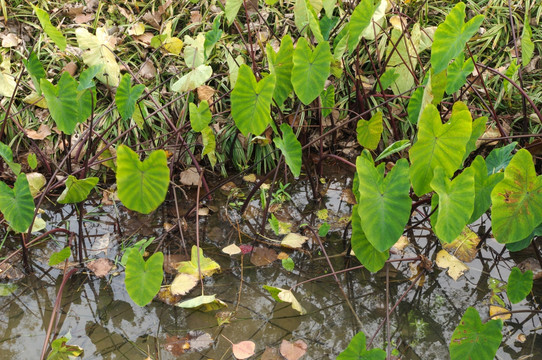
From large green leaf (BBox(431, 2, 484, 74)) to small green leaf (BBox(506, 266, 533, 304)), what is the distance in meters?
0.63

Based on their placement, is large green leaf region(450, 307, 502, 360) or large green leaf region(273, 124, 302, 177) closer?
large green leaf region(450, 307, 502, 360)

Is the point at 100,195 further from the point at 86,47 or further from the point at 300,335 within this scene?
the point at 300,335

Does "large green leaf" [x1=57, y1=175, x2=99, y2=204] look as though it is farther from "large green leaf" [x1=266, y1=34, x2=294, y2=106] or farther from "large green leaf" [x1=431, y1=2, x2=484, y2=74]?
"large green leaf" [x1=431, y1=2, x2=484, y2=74]

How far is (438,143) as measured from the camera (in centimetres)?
134

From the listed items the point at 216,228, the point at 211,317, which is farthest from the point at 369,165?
the point at 216,228

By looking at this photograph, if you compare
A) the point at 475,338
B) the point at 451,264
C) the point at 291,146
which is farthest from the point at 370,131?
the point at 475,338

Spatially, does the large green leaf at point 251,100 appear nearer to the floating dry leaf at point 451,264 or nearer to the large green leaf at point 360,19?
the large green leaf at point 360,19

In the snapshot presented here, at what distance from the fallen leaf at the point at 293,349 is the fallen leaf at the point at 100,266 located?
2.24ft

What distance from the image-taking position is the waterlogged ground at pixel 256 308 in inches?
62.7

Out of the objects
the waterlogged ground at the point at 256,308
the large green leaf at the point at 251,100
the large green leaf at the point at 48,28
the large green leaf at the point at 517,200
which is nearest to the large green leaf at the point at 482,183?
the large green leaf at the point at 517,200

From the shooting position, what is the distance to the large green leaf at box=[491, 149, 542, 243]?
4.17 feet

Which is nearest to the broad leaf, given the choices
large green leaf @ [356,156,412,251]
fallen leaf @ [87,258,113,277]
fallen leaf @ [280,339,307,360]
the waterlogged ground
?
the waterlogged ground

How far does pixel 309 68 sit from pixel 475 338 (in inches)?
35.4

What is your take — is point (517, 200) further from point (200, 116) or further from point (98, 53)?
point (98, 53)
